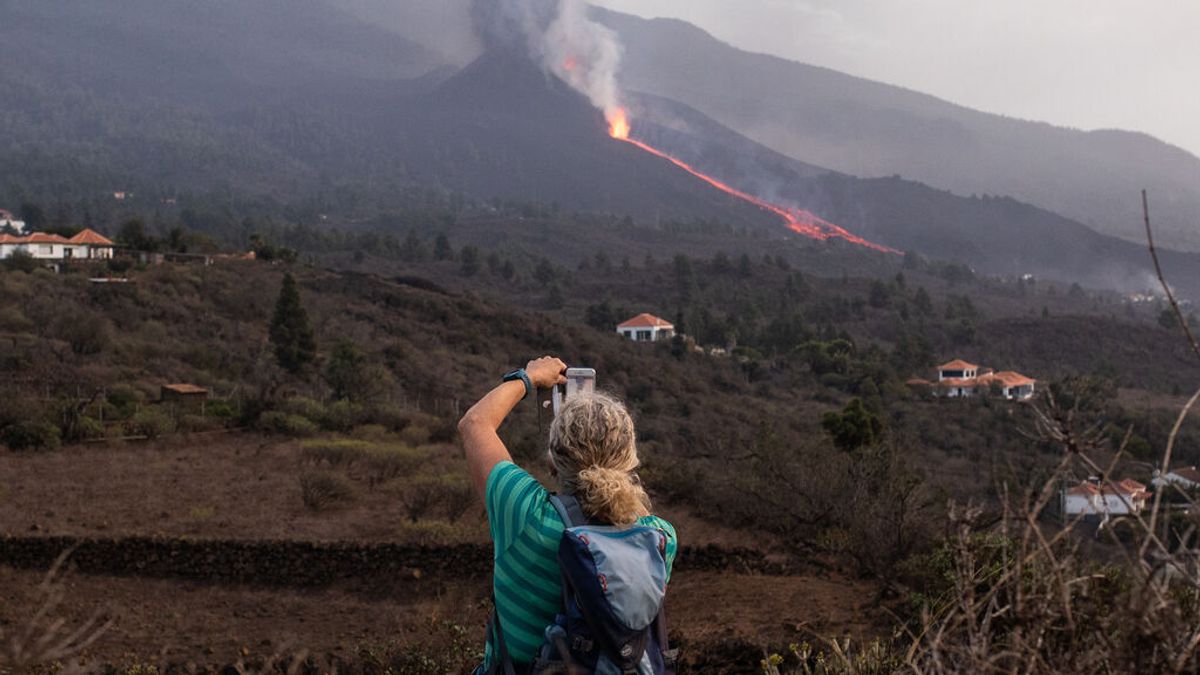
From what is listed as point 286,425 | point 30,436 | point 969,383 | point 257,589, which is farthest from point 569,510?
point 969,383

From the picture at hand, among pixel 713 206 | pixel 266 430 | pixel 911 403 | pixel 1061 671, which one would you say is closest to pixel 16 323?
pixel 266 430

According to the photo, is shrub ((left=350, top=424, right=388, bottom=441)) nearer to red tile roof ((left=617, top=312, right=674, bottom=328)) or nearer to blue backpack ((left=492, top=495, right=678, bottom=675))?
blue backpack ((left=492, top=495, right=678, bottom=675))

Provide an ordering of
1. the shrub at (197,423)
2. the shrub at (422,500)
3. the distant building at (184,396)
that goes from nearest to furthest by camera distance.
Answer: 1. the shrub at (422,500)
2. the shrub at (197,423)
3. the distant building at (184,396)

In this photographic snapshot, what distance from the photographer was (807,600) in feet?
28.9

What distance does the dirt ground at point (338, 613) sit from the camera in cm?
766

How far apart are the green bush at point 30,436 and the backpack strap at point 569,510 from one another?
15.8m

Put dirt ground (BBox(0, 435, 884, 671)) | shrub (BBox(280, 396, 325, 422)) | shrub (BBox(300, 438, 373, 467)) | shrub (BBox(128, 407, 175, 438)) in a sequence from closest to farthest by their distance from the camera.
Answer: dirt ground (BBox(0, 435, 884, 671)) → shrub (BBox(300, 438, 373, 467)) → shrub (BBox(128, 407, 175, 438)) → shrub (BBox(280, 396, 325, 422))

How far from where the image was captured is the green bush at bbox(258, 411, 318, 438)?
18.2 m

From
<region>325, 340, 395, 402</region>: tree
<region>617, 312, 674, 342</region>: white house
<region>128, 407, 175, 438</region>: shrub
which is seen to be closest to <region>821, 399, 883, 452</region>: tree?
<region>325, 340, 395, 402</region>: tree

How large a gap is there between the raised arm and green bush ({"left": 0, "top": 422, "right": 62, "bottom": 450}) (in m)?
15.4

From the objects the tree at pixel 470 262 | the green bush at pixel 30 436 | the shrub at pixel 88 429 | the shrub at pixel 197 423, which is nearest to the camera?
the green bush at pixel 30 436

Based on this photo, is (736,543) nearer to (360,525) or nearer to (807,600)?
(807,600)

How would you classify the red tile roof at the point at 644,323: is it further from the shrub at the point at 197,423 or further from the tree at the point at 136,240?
the shrub at the point at 197,423

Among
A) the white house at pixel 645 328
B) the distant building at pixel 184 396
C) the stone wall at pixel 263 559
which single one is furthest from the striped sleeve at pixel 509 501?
the white house at pixel 645 328
